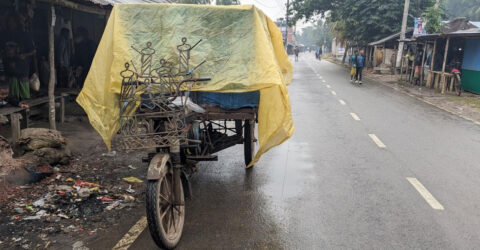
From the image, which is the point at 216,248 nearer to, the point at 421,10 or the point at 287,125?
the point at 287,125

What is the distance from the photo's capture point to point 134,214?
15.3ft

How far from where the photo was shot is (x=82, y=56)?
1172 cm

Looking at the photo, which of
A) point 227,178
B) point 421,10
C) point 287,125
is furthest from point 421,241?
point 421,10

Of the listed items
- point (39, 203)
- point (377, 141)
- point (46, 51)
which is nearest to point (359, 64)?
point (377, 141)

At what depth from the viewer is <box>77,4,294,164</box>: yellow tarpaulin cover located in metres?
4.80

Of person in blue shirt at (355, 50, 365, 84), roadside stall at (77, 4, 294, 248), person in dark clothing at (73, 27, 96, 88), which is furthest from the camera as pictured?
person in blue shirt at (355, 50, 365, 84)

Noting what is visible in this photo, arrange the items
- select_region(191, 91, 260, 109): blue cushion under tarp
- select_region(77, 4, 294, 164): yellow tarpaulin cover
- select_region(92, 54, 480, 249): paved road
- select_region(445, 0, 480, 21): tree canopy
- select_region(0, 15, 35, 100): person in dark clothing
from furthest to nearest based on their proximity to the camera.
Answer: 1. select_region(445, 0, 480, 21): tree canopy
2. select_region(0, 15, 35, 100): person in dark clothing
3. select_region(191, 91, 260, 109): blue cushion under tarp
4. select_region(77, 4, 294, 164): yellow tarpaulin cover
5. select_region(92, 54, 480, 249): paved road

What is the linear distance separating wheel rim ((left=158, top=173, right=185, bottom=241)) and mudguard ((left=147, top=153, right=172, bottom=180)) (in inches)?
7.2

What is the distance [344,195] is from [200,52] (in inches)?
105

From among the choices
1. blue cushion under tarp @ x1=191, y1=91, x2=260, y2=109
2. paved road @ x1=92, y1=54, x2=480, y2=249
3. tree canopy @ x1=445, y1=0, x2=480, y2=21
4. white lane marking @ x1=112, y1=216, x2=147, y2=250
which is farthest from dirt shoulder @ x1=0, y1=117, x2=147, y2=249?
tree canopy @ x1=445, y1=0, x2=480, y2=21

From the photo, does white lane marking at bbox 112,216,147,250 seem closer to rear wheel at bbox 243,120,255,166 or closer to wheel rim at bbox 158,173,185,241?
wheel rim at bbox 158,173,185,241

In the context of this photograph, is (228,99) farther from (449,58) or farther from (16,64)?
(449,58)

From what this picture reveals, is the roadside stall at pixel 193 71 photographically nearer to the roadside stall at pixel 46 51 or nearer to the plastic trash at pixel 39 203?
the plastic trash at pixel 39 203

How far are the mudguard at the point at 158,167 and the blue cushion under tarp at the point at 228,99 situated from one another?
1426mm
